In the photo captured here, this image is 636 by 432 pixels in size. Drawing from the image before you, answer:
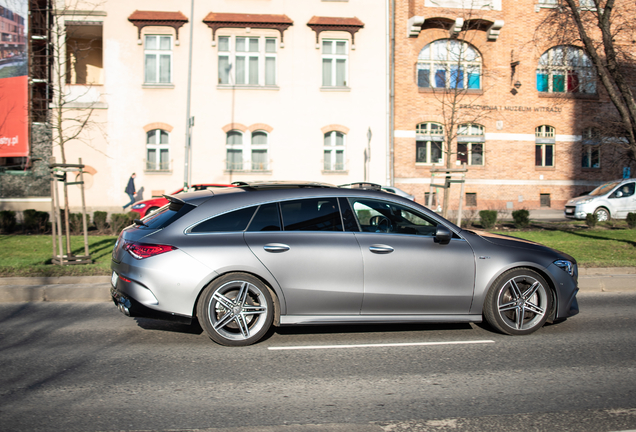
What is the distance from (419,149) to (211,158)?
10496mm

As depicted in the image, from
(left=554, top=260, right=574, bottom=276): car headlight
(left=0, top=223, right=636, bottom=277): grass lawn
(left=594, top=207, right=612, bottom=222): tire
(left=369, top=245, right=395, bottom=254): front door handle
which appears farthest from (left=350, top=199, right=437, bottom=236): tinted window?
(left=594, top=207, right=612, bottom=222): tire

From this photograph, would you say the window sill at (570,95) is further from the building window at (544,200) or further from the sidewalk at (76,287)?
the sidewalk at (76,287)

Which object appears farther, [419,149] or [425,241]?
[419,149]

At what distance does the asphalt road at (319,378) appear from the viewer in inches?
150

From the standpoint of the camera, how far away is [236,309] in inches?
218

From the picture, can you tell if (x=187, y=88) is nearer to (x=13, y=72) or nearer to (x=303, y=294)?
(x=13, y=72)

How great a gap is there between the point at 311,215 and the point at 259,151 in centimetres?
2144

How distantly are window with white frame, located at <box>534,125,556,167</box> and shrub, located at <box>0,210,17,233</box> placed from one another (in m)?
24.5

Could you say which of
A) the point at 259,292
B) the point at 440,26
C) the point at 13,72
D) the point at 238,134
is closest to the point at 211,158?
the point at 238,134

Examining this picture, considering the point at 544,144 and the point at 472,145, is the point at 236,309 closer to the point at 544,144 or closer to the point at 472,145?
the point at 472,145

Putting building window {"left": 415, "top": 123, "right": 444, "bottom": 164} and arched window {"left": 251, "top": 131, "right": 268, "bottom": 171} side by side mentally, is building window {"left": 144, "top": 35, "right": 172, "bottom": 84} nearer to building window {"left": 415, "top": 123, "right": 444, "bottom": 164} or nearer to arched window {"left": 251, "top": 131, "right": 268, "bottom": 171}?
arched window {"left": 251, "top": 131, "right": 268, "bottom": 171}

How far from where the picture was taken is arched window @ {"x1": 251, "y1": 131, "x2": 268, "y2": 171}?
26797 millimetres

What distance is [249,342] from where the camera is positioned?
561cm

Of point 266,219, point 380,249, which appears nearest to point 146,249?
point 266,219
